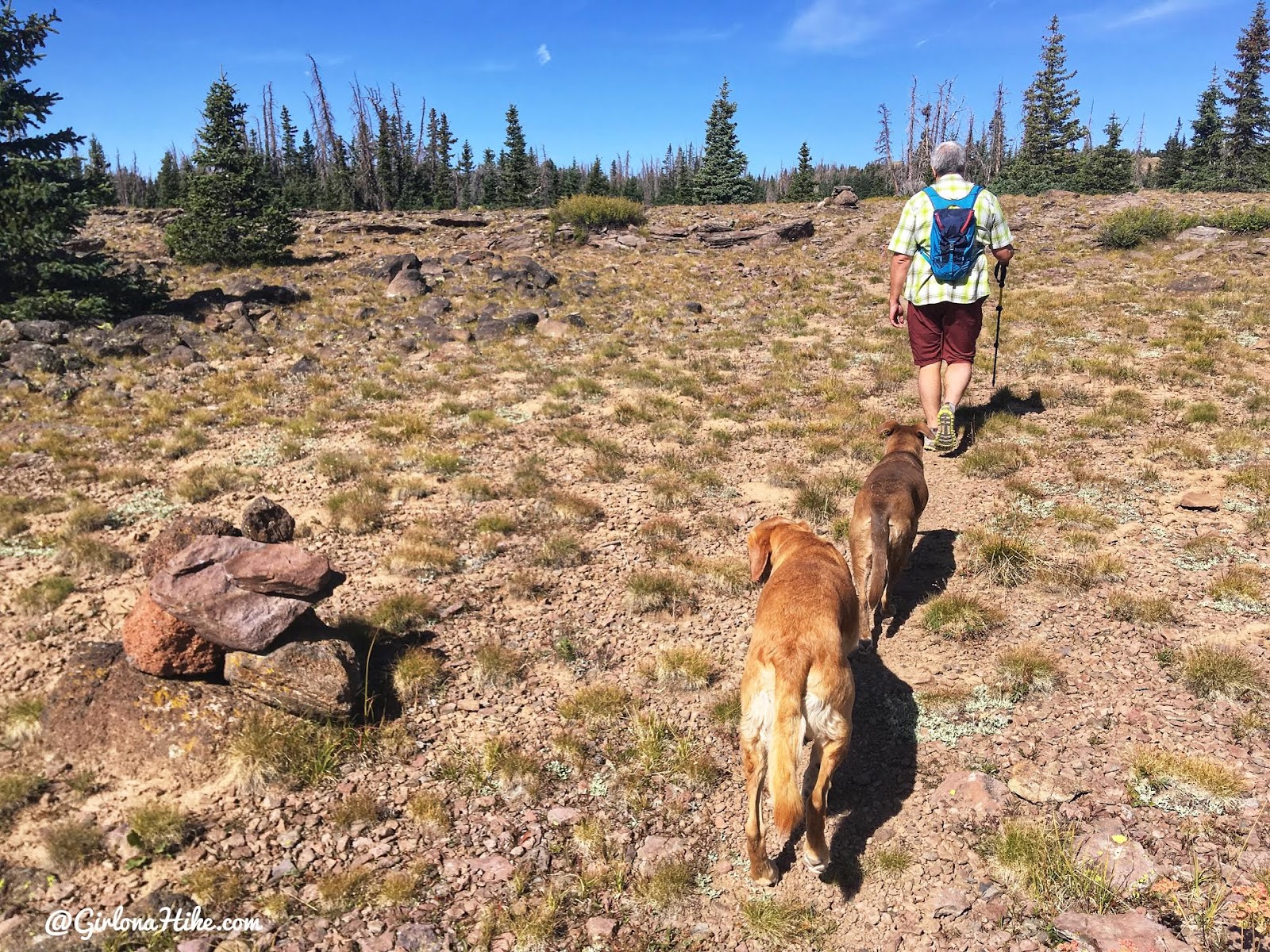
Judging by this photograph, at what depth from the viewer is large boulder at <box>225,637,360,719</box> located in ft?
14.3

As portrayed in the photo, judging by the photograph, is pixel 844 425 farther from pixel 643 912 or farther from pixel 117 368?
pixel 117 368

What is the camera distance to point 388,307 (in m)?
19.2

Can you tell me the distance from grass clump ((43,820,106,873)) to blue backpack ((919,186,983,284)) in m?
8.66

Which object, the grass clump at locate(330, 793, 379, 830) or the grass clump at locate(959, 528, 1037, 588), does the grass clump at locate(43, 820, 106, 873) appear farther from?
the grass clump at locate(959, 528, 1037, 588)

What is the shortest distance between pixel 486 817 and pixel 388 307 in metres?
18.1

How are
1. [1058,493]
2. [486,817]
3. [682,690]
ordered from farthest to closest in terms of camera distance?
[1058,493] < [682,690] < [486,817]

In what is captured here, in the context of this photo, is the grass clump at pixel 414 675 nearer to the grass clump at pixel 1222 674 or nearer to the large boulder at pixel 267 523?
the large boulder at pixel 267 523

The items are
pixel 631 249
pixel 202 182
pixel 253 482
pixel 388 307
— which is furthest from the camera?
pixel 631 249

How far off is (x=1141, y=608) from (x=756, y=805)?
3.77m

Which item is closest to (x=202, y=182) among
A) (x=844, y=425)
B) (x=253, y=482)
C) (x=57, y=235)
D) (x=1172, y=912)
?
(x=57, y=235)

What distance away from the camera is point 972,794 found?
364 centimetres

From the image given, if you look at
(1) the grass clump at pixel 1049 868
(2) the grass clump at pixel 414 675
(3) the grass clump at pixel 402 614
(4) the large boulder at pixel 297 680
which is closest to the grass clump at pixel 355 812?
(4) the large boulder at pixel 297 680

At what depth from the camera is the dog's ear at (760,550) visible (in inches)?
180

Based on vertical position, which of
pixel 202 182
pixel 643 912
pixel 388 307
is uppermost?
pixel 202 182
